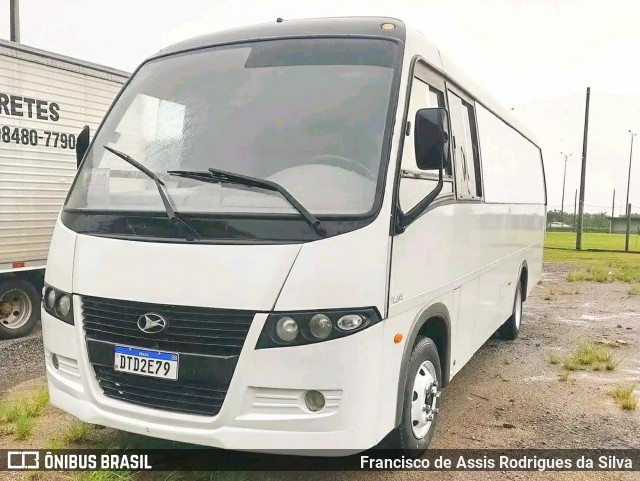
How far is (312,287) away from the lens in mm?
3229

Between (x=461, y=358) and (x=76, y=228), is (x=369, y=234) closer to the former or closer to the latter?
(x=76, y=228)

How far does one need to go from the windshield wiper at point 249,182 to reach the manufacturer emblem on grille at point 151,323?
81 centimetres

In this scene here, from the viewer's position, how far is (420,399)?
13.5 ft

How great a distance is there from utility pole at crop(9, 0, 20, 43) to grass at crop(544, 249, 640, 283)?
1525 centimetres

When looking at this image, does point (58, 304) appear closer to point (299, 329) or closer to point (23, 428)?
point (23, 428)

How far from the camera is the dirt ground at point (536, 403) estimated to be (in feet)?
15.4

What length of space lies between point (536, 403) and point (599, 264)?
1663cm

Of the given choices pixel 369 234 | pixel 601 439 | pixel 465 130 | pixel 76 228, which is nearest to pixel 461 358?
pixel 601 439

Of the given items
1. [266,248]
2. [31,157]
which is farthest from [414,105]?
[31,157]

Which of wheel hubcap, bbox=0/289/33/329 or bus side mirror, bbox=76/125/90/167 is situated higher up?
bus side mirror, bbox=76/125/90/167

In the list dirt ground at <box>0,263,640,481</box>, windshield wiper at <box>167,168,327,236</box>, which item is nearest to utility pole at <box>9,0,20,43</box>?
dirt ground at <box>0,263,640,481</box>

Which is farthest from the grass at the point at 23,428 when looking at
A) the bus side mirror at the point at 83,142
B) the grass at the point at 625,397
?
the grass at the point at 625,397

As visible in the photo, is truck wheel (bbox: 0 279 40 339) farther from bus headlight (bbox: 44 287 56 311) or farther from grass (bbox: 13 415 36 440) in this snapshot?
bus headlight (bbox: 44 287 56 311)

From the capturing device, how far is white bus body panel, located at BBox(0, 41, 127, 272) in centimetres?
764
